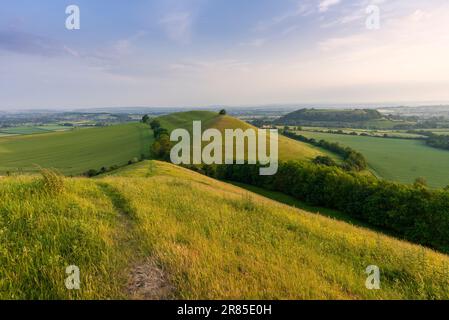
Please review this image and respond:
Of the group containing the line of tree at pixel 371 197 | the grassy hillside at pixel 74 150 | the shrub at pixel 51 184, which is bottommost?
the line of tree at pixel 371 197

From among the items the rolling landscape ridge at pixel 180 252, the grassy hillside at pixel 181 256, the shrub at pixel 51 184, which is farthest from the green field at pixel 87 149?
the grassy hillside at pixel 181 256

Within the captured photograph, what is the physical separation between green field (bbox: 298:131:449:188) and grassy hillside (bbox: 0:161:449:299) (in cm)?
7038

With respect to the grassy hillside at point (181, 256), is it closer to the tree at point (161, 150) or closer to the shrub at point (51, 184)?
the shrub at point (51, 184)

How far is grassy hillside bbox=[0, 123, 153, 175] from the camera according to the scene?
68062mm

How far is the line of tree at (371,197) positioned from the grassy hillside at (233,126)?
1820 cm

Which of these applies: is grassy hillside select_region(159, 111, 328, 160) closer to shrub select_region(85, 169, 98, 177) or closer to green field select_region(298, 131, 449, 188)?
green field select_region(298, 131, 449, 188)

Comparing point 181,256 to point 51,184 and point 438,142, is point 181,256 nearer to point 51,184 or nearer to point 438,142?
point 51,184

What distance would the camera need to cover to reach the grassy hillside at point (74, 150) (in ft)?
223

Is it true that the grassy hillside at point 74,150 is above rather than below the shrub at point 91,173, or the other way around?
above

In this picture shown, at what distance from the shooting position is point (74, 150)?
8862 cm

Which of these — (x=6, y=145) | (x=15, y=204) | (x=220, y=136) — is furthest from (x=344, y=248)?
(x=6, y=145)

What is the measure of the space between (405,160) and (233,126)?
6089cm

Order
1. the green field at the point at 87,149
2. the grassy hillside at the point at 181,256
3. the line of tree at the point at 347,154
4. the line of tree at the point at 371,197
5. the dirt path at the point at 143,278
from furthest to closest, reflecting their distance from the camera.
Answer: the line of tree at the point at 347,154
the green field at the point at 87,149
the line of tree at the point at 371,197
the grassy hillside at the point at 181,256
the dirt path at the point at 143,278
